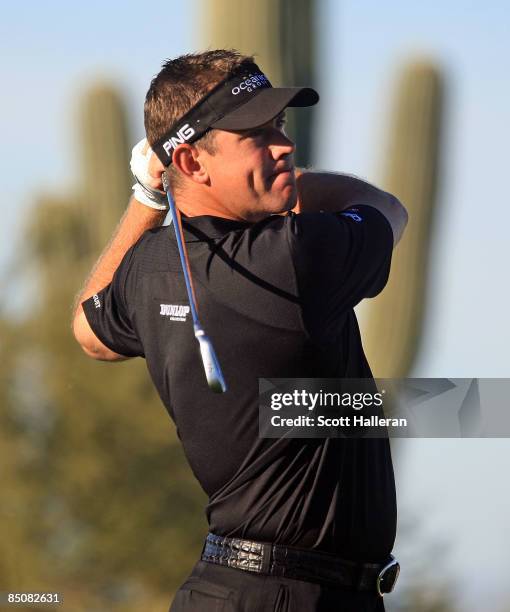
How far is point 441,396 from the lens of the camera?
572 cm

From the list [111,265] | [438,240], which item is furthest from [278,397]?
[438,240]

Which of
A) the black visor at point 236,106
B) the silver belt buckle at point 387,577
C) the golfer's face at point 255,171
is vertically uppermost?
the black visor at point 236,106

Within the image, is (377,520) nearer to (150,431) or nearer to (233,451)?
(233,451)

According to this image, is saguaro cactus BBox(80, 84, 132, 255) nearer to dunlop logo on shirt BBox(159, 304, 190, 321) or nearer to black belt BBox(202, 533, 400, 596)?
dunlop logo on shirt BBox(159, 304, 190, 321)

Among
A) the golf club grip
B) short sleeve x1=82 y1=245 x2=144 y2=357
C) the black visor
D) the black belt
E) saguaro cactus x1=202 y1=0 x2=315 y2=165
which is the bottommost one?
the black belt

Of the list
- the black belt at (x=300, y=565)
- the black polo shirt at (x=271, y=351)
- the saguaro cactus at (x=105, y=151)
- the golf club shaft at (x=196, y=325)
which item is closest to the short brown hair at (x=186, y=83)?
the golf club shaft at (x=196, y=325)

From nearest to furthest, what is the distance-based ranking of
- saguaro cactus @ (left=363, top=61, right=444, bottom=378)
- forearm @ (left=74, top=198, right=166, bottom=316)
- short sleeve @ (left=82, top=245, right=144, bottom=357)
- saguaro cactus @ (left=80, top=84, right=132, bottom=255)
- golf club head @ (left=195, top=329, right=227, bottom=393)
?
golf club head @ (left=195, top=329, right=227, bottom=393) → short sleeve @ (left=82, top=245, right=144, bottom=357) → forearm @ (left=74, top=198, right=166, bottom=316) → saguaro cactus @ (left=363, top=61, right=444, bottom=378) → saguaro cactus @ (left=80, top=84, right=132, bottom=255)

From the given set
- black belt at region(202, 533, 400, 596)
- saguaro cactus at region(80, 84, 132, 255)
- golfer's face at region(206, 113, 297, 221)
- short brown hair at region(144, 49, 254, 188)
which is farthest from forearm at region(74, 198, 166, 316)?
saguaro cactus at region(80, 84, 132, 255)

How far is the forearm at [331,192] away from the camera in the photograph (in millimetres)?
3900

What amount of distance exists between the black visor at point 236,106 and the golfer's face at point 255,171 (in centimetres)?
4

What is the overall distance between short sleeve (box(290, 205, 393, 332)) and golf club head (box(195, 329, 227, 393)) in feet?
1.07

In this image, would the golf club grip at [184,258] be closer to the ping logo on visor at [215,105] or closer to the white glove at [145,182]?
the ping logo on visor at [215,105]

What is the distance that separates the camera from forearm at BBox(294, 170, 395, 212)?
3.90 m

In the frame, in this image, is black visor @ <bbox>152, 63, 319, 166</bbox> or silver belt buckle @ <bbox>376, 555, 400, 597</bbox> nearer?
black visor @ <bbox>152, 63, 319, 166</bbox>
